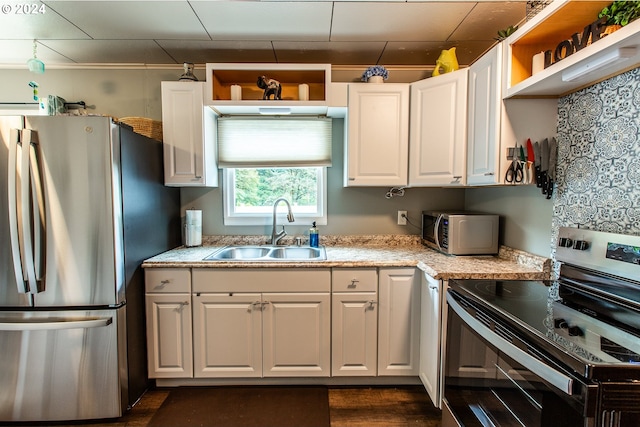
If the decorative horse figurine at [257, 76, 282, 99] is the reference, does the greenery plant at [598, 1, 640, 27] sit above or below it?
below

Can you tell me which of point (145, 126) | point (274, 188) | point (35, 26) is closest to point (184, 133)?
point (145, 126)

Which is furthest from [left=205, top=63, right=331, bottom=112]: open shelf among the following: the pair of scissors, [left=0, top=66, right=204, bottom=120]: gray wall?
the pair of scissors

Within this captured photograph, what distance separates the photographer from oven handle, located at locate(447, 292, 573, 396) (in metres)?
0.79

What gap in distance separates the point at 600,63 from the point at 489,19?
0.95 metres

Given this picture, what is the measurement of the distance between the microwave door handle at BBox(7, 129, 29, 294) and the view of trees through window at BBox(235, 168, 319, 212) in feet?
4.39

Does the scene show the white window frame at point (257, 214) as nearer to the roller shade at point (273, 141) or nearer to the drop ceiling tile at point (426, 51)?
the roller shade at point (273, 141)

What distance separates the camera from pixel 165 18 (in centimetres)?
181

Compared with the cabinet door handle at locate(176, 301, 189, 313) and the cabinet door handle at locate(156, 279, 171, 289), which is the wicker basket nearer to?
the cabinet door handle at locate(156, 279, 171, 289)

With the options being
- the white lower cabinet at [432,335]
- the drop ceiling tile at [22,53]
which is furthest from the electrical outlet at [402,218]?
the drop ceiling tile at [22,53]

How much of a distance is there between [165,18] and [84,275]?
1.58 m

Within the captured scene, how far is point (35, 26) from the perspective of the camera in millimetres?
1897

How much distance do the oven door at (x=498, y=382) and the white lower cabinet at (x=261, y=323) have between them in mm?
794

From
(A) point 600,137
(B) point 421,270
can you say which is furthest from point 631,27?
(B) point 421,270

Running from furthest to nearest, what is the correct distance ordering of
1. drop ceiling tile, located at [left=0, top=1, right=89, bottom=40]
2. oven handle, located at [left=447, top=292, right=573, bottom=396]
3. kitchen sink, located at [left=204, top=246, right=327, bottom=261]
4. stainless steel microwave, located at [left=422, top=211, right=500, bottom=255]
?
kitchen sink, located at [left=204, top=246, right=327, bottom=261] → stainless steel microwave, located at [left=422, top=211, right=500, bottom=255] → drop ceiling tile, located at [left=0, top=1, right=89, bottom=40] → oven handle, located at [left=447, top=292, right=573, bottom=396]
